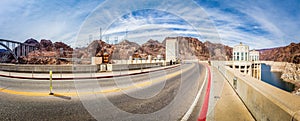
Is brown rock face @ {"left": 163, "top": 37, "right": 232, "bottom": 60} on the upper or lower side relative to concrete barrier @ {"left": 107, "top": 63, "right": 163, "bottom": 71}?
upper

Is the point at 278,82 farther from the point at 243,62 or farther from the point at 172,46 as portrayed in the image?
the point at 172,46

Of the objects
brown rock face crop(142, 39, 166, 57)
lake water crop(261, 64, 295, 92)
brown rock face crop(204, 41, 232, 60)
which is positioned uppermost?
brown rock face crop(142, 39, 166, 57)

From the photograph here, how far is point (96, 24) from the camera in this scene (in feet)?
19.0

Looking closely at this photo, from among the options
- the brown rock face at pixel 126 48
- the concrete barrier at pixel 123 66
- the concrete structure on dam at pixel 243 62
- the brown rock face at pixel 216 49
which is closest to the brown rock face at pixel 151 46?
the brown rock face at pixel 126 48

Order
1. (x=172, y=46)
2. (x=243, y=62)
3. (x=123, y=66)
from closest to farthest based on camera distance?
(x=123, y=66) → (x=172, y=46) → (x=243, y=62)

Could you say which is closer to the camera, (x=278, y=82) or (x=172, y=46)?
(x=172, y=46)

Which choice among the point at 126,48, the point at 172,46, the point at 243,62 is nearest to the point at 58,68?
the point at 126,48

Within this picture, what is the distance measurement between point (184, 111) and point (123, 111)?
5.40ft

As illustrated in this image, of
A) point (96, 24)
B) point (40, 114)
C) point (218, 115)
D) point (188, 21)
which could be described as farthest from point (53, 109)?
point (188, 21)

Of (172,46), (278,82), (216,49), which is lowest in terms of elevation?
(278,82)

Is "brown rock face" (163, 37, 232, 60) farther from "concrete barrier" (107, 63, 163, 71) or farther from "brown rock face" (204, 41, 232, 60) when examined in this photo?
"concrete barrier" (107, 63, 163, 71)

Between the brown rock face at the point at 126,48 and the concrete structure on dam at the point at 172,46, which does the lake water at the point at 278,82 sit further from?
the brown rock face at the point at 126,48

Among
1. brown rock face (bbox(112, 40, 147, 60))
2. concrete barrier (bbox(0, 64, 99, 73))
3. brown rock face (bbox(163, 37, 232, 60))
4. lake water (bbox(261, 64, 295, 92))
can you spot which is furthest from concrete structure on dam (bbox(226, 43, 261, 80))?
concrete barrier (bbox(0, 64, 99, 73))

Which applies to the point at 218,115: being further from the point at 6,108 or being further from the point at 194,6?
the point at 6,108
